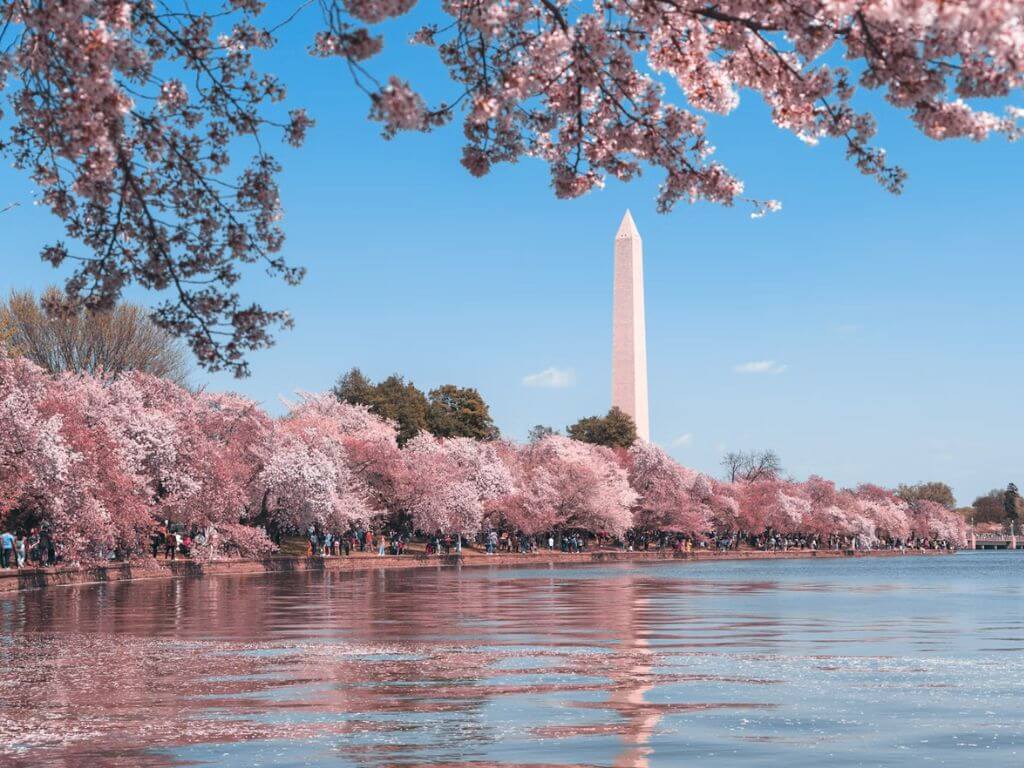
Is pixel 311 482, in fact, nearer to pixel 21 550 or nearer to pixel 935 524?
pixel 21 550

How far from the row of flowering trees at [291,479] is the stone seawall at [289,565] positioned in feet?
3.54

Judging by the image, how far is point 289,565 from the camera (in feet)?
183

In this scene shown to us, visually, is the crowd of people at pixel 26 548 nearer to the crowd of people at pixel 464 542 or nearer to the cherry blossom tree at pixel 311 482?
the crowd of people at pixel 464 542

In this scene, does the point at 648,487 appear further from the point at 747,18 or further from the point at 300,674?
the point at 747,18

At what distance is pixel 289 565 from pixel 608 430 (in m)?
51.0

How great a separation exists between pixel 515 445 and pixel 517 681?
93.7m

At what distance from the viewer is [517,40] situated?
822 centimetres

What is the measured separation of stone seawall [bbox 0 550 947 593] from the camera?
3879 cm

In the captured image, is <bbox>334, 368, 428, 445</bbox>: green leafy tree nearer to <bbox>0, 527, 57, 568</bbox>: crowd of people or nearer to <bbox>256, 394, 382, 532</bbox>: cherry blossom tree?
<bbox>256, 394, 382, 532</bbox>: cherry blossom tree

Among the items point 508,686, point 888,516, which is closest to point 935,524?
point 888,516

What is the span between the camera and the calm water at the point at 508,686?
10547 mm

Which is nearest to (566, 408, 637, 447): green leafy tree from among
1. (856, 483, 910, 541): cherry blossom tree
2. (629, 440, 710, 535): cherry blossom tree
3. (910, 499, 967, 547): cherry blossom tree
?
(629, 440, 710, 535): cherry blossom tree

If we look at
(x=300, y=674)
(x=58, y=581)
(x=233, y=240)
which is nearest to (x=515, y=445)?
(x=58, y=581)

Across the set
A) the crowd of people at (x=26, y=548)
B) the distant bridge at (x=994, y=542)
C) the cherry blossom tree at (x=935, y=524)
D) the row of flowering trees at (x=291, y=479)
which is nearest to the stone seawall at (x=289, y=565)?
the row of flowering trees at (x=291, y=479)
